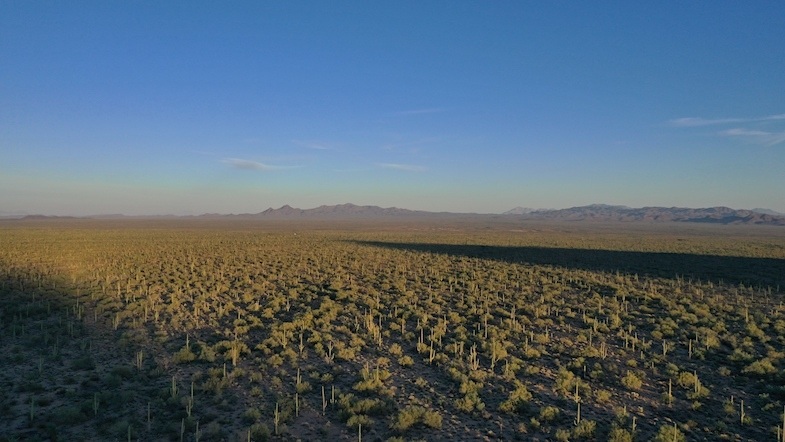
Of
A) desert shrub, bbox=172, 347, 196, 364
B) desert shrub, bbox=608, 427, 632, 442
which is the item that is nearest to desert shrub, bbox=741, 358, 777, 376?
desert shrub, bbox=608, 427, 632, 442

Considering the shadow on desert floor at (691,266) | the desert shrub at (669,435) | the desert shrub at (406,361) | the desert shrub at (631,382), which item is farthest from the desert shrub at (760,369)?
the shadow on desert floor at (691,266)

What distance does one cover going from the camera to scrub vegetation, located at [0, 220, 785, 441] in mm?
8195

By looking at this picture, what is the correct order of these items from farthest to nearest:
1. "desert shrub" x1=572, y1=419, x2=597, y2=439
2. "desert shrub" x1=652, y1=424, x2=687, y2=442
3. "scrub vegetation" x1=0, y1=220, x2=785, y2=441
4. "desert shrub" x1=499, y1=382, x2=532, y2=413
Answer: "desert shrub" x1=499, y1=382, x2=532, y2=413, "scrub vegetation" x1=0, y1=220, x2=785, y2=441, "desert shrub" x1=572, y1=419, x2=597, y2=439, "desert shrub" x1=652, y1=424, x2=687, y2=442

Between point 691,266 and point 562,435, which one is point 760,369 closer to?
point 562,435

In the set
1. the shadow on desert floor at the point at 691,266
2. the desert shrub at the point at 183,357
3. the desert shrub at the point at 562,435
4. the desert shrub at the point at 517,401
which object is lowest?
the desert shrub at the point at 562,435

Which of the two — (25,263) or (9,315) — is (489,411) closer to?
(9,315)

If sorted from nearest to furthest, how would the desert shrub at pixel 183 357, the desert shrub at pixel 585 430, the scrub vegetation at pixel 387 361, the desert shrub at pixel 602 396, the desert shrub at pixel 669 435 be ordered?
the desert shrub at pixel 669 435 → the desert shrub at pixel 585 430 → the scrub vegetation at pixel 387 361 → the desert shrub at pixel 602 396 → the desert shrub at pixel 183 357

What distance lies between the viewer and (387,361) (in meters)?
11.5

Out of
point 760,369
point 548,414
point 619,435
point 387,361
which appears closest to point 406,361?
point 387,361

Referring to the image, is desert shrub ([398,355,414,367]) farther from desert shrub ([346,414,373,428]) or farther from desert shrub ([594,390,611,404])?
desert shrub ([594,390,611,404])

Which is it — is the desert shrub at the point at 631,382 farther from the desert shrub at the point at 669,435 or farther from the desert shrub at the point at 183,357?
the desert shrub at the point at 183,357

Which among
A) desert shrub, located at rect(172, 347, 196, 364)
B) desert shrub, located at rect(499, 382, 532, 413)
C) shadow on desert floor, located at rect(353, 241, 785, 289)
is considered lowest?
desert shrub, located at rect(499, 382, 532, 413)

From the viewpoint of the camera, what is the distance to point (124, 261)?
3225 centimetres

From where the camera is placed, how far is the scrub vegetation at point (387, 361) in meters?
8.20
